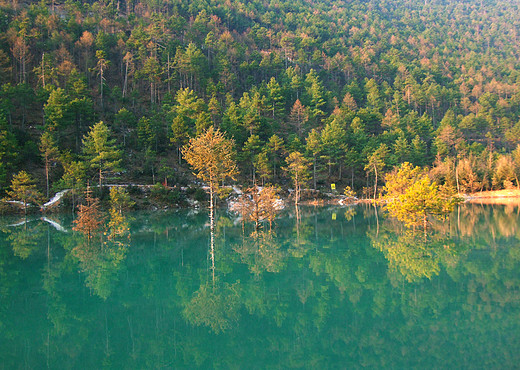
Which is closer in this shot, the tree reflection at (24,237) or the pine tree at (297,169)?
the tree reflection at (24,237)

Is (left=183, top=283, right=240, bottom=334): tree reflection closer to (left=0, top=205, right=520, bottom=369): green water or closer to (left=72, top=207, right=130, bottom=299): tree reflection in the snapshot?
(left=0, top=205, right=520, bottom=369): green water

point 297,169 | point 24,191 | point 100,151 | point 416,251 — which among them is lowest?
point 416,251

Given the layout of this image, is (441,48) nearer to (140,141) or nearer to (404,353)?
(140,141)

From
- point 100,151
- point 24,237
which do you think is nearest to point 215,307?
point 24,237

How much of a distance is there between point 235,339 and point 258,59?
266 feet

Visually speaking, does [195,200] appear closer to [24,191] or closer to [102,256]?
[24,191]

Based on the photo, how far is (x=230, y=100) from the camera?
60500 mm

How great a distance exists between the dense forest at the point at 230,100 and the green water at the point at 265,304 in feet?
81.3

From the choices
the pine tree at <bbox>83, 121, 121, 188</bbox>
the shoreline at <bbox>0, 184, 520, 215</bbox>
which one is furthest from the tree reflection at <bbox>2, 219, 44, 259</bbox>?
the pine tree at <bbox>83, 121, 121, 188</bbox>

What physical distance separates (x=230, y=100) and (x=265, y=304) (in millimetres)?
53879

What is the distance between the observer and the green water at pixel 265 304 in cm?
699

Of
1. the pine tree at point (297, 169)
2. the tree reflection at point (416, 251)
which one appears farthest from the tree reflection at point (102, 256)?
the pine tree at point (297, 169)

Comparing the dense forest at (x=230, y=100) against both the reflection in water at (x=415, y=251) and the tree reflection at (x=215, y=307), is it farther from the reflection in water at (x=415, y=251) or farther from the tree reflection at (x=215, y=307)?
the tree reflection at (x=215, y=307)

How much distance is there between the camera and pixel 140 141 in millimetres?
45281
